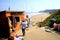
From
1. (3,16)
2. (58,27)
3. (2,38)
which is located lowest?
(2,38)

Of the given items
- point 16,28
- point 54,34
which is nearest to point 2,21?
point 16,28

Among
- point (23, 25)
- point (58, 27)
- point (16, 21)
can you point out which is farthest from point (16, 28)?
point (58, 27)

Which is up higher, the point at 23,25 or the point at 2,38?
the point at 23,25

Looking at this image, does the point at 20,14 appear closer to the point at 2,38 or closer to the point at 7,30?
the point at 7,30

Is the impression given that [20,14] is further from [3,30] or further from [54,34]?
[54,34]

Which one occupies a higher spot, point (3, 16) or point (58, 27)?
point (3, 16)

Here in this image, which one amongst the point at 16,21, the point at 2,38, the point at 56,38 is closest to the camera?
the point at 56,38

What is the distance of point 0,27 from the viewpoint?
16.8 m

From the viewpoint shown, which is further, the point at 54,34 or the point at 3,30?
the point at 3,30

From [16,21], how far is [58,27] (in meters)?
4.53

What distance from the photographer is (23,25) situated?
1422 cm

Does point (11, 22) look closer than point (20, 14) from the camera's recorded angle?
Yes

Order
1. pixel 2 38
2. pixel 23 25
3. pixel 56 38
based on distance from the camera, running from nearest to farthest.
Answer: pixel 56 38, pixel 23 25, pixel 2 38

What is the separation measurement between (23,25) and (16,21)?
3.33 m
